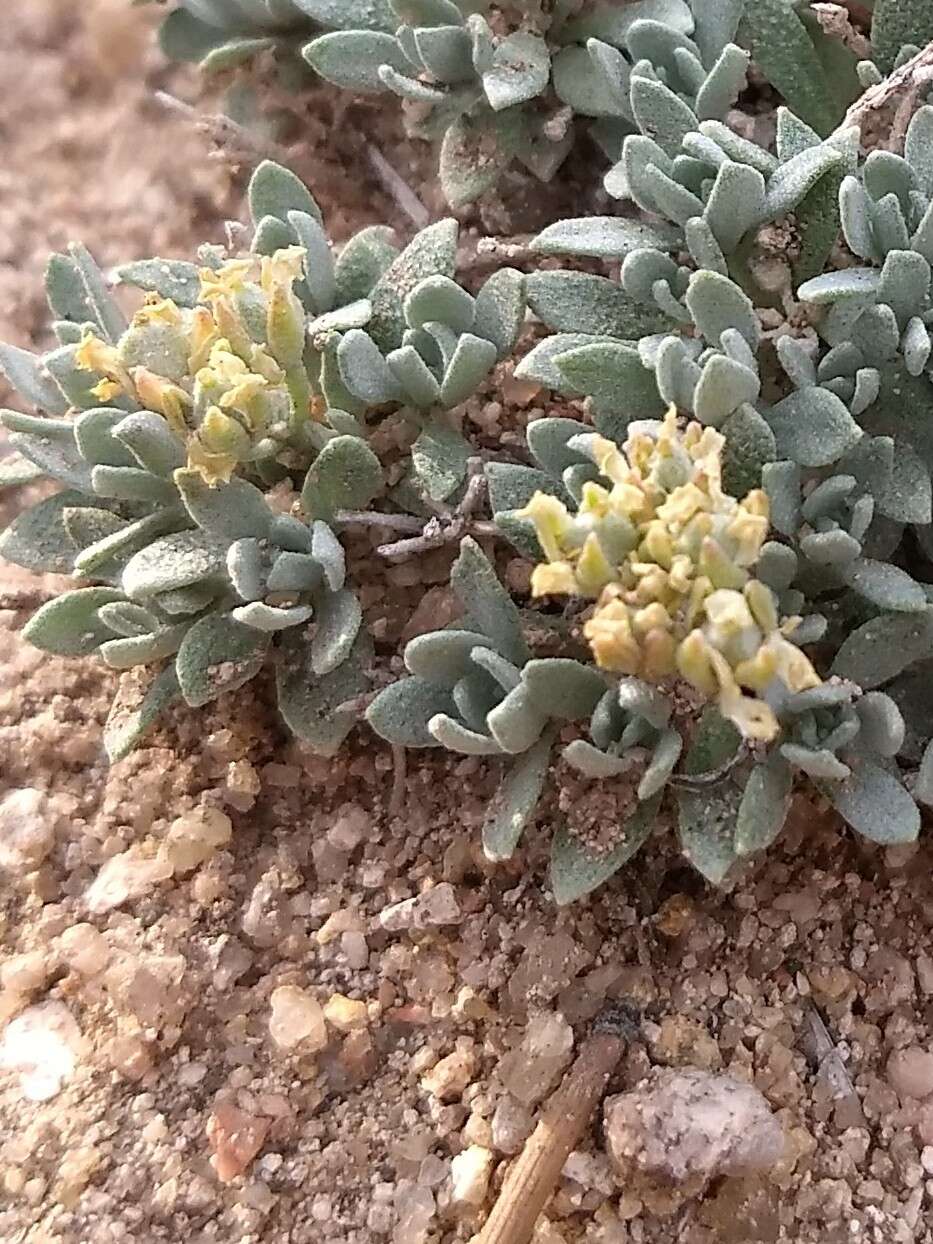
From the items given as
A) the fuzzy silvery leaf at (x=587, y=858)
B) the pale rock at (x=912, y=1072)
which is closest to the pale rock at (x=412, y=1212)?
the fuzzy silvery leaf at (x=587, y=858)

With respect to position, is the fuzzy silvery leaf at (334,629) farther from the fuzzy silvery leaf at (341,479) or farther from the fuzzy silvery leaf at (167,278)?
the fuzzy silvery leaf at (167,278)

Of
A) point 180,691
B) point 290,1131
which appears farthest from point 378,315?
point 290,1131

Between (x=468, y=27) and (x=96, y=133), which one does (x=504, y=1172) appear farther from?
(x=96, y=133)

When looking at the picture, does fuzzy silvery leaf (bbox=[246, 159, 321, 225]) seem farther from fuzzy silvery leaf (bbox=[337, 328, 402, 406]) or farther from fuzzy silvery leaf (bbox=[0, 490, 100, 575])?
fuzzy silvery leaf (bbox=[0, 490, 100, 575])

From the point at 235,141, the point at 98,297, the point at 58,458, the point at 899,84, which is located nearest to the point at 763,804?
the point at 899,84

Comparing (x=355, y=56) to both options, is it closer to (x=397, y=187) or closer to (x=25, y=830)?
(x=397, y=187)
